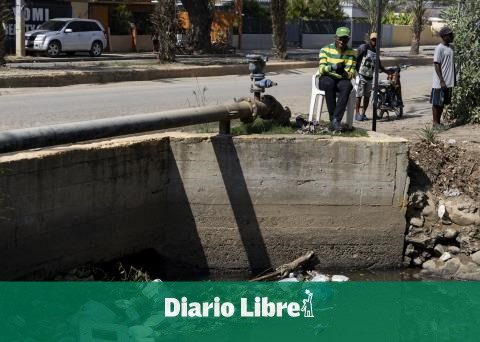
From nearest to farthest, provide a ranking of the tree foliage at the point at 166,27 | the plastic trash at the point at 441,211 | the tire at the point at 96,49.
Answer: the plastic trash at the point at 441,211, the tree foliage at the point at 166,27, the tire at the point at 96,49

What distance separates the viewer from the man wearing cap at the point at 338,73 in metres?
11.3

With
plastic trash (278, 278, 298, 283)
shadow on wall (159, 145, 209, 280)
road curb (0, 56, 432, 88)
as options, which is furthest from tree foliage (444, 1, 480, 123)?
road curb (0, 56, 432, 88)

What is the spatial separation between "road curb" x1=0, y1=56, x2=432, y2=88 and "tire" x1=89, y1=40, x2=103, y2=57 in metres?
7.89

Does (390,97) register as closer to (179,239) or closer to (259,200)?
(259,200)

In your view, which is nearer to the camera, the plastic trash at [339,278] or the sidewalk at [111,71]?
the plastic trash at [339,278]

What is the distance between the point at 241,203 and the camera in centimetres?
1106

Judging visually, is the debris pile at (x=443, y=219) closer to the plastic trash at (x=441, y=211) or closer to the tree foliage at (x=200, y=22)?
the plastic trash at (x=441, y=211)

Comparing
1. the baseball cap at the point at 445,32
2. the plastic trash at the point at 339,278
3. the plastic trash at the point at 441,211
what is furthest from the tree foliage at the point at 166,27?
the plastic trash at the point at 339,278

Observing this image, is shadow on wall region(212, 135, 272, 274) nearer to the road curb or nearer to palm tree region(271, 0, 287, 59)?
the road curb

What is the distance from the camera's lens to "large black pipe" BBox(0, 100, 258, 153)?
773 centimetres

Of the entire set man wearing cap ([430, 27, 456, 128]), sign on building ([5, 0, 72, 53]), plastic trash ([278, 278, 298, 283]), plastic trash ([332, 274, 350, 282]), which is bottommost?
plastic trash ([332, 274, 350, 282])

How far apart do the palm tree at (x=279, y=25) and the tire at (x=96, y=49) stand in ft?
23.6

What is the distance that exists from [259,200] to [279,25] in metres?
21.8

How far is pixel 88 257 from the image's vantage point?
9914 millimetres
